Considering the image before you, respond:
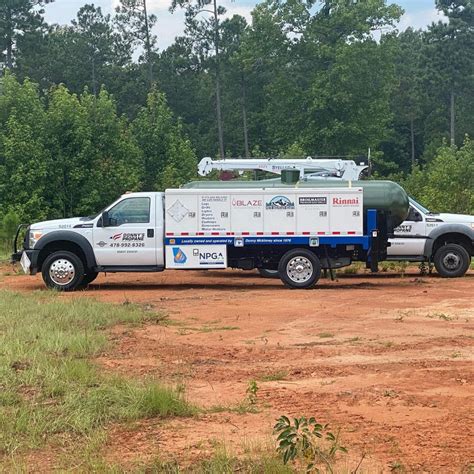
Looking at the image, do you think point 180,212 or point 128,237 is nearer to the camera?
point 180,212

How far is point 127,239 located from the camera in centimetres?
1594

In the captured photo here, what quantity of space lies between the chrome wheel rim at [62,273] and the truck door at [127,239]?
60 cm

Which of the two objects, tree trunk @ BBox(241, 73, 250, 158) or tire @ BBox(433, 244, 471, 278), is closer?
tire @ BBox(433, 244, 471, 278)

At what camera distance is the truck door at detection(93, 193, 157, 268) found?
15.9m

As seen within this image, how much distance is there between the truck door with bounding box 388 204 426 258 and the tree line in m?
18.4

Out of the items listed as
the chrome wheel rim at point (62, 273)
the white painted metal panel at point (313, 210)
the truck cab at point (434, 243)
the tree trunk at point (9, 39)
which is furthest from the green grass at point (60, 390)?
the tree trunk at point (9, 39)

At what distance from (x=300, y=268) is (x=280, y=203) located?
1421 millimetres

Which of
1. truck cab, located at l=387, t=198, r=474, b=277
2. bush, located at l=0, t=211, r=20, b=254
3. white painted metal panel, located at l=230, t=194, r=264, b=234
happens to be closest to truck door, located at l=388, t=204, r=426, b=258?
truck cab, located at l=387, t=198, r=474, b=277

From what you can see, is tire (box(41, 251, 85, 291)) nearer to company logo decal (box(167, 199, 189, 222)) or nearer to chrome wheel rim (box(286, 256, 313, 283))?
company logo decal (box(167, 199, 189, 222))

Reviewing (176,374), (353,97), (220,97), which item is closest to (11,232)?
(176,374)

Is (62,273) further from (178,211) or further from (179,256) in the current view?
(178,211)

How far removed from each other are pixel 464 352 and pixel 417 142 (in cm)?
6491

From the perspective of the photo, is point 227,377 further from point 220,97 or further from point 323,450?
point 220,97

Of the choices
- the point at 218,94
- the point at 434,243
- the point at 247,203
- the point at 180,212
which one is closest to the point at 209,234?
the point at 180,212
